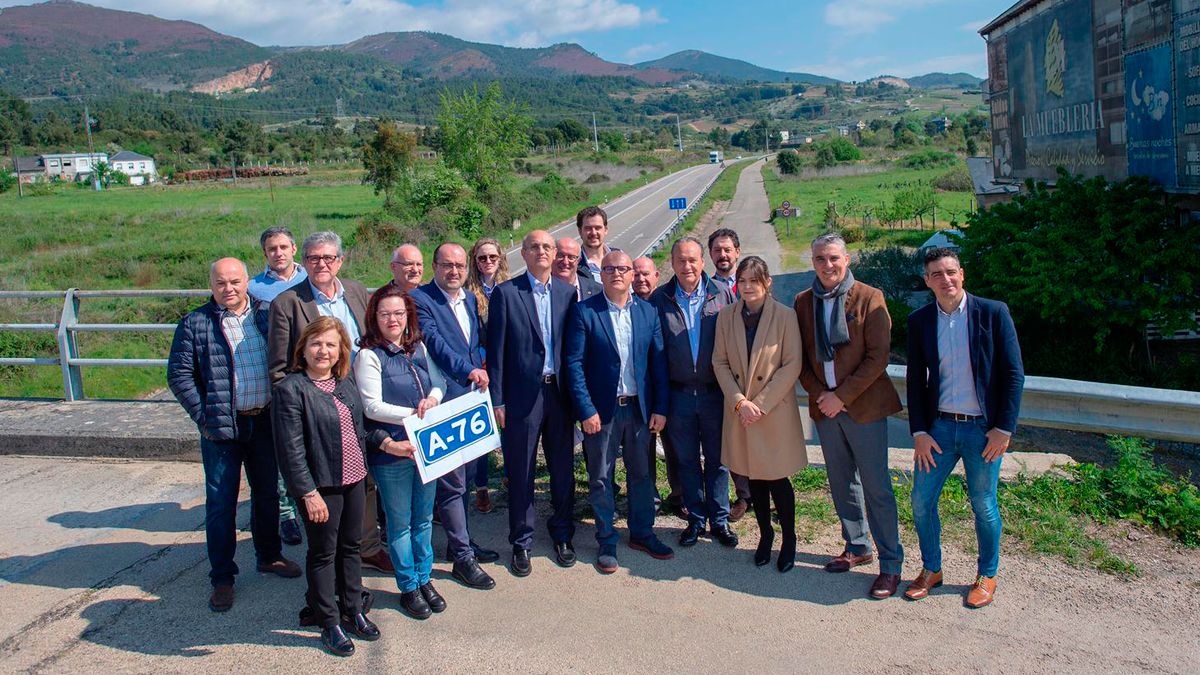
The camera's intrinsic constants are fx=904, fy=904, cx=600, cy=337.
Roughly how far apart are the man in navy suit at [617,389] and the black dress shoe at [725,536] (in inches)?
13.4

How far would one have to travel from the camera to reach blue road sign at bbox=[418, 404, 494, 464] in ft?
15.1

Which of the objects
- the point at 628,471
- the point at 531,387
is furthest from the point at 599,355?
the point at 628,471

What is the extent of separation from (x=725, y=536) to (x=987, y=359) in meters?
1.78

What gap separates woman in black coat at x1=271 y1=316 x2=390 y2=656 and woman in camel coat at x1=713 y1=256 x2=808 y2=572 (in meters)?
1.96

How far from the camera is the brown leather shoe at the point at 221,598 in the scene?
15.3 ft

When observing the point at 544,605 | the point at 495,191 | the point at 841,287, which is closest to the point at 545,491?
the point at 544,605

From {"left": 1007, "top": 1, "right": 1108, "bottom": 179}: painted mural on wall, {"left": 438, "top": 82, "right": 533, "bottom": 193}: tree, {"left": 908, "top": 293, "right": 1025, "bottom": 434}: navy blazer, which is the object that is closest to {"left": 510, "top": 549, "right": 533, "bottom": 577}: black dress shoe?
{"left": 908, "top": 293, "right": 1025, "bottom": 434}: navy blazer

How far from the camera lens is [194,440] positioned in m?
7.01

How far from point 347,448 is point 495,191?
4960 cm

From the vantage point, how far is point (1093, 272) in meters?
12.8

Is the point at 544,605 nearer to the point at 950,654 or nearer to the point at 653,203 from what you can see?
the point at 950,654

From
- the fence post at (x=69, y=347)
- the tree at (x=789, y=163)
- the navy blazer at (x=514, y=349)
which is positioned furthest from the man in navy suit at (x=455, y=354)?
the tree at (x=789, y=163)

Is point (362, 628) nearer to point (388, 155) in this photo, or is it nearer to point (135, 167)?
point (388, 155)

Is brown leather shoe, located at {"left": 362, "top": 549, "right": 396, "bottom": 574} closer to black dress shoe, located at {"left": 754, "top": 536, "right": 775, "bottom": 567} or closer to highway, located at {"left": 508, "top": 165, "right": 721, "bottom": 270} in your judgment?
black dress shoe, located at {"left": 754, "top": 536, "right": 775, "bottom": 567}
